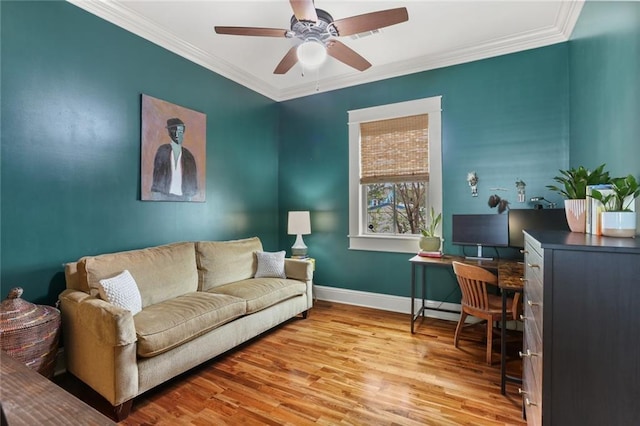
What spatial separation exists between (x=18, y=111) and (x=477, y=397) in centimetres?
383

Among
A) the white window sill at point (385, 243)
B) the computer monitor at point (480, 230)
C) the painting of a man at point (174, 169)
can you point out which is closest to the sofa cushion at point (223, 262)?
the painting of a man at point (174, 169)

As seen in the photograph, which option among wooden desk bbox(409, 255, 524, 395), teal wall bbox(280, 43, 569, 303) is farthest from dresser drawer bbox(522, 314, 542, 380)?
teal wall bbox(280, 43, 569, 303)

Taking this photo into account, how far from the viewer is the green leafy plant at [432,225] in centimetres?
354

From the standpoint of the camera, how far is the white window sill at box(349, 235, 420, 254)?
3789 mm

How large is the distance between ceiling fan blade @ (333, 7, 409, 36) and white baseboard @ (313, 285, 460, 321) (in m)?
2.93

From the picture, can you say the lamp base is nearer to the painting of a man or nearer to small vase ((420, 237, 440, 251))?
the painting of a man

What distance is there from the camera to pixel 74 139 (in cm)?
250

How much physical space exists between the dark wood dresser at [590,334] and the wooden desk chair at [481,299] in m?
1.45

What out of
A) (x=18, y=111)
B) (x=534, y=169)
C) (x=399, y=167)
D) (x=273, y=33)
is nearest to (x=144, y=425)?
(x=18, y=111)

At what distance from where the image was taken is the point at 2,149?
2.12 m

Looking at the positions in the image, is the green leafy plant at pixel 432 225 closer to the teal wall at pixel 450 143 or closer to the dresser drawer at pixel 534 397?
the teal wall at pixel 450 143

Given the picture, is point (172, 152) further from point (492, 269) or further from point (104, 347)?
point (492, 269)

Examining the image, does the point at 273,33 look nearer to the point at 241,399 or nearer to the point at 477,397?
the point at 241,399

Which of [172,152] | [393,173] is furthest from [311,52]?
[393,173]
